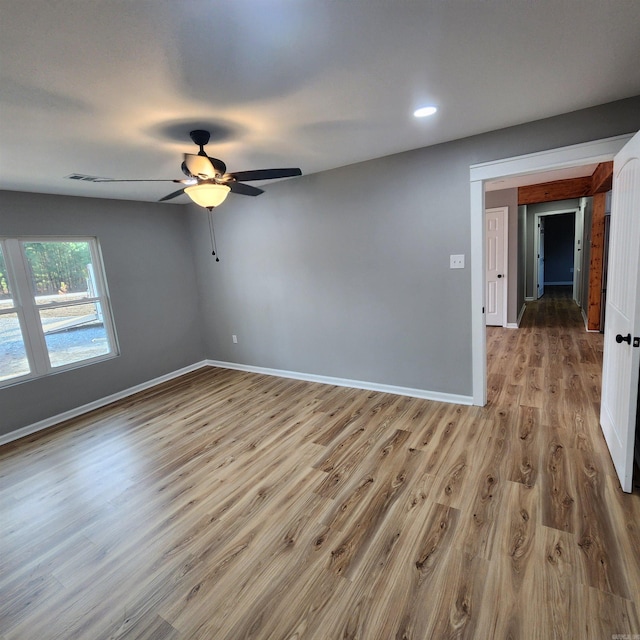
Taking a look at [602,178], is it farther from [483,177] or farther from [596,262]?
[483,177]

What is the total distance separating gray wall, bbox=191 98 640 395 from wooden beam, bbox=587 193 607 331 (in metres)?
3.48

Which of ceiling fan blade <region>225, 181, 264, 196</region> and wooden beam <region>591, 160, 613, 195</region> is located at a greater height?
wooden beam <region>591, 160, 613, 195</region>

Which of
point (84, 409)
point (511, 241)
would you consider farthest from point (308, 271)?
point (511, 241)

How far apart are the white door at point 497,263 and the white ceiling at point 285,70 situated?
390cm

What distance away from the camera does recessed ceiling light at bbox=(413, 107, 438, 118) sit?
7.55ft

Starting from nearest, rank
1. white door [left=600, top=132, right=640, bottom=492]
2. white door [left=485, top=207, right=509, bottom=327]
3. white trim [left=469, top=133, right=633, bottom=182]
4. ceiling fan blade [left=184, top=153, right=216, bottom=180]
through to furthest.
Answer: white door [left=600, top=132, right=640, bottom=492] < ceiling fan blade [left=184, top=153, right=216, bottom=180] < white trim [left=469, top=133, right=633, bottom=182] < white door [left=485, top=207, right=509, bottom=327]

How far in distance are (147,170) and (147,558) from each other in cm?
308

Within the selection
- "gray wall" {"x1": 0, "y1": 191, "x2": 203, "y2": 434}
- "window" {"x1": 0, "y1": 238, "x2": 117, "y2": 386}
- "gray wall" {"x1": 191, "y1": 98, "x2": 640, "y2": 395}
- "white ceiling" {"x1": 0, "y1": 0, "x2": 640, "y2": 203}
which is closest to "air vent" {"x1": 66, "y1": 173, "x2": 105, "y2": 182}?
"white ceiling" {"x1": 0, "y1": 0, "x2": 640, "y2": 203}

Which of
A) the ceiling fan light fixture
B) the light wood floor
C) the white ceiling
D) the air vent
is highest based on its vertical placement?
the air vent

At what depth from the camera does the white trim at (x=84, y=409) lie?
3.47 m

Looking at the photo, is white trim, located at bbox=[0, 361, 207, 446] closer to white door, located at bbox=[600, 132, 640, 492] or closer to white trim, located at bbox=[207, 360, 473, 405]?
white trim, located at bbox=[207, 360, 473, 405]

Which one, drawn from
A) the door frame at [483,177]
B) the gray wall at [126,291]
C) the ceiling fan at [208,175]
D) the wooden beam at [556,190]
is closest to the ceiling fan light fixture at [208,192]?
the ceiling fan at [208,175]

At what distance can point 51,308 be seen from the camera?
3795mm

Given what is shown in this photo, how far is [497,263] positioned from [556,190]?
162 centimetres
